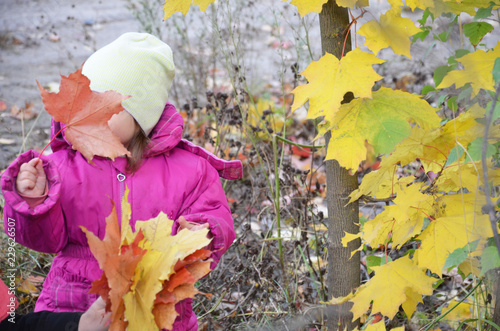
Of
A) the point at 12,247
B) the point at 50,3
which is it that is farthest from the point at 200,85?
the point at 50,3

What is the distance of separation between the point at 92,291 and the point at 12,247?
98cm

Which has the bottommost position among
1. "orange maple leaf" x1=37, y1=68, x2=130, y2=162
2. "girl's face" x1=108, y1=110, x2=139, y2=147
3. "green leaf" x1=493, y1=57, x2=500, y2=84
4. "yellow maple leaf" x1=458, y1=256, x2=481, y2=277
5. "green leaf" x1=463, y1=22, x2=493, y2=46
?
"girl's face" x1=108, y1=110, x2=139, y2=147

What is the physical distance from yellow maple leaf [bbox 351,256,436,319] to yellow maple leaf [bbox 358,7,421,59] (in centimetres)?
57

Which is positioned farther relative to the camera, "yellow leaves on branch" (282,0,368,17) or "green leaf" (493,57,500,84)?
"yellow leaves on branch" (282,0,368,17)

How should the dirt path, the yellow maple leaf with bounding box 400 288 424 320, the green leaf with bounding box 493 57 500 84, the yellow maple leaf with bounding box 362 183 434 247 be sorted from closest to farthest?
1. the green leaf with bounding box 493 57 500 84
2. the yellow maple leaf with bounding box 362 183 434 247
3. the yellow maple leaf with bounding box 400 288 424 320
4. the dirt path

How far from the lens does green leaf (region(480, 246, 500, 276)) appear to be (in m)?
1.08

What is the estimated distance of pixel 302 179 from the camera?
6.87 ft

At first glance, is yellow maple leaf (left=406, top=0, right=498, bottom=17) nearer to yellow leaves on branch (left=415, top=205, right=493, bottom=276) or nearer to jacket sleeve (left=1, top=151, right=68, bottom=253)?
yellow leaves on branch (left=415, top=205, right=493, bottom=276)

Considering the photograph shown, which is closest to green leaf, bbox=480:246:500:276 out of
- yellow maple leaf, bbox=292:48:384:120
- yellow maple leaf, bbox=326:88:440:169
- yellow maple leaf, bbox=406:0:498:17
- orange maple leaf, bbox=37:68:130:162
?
yellow maple leaf, bbox=326:88:440:169

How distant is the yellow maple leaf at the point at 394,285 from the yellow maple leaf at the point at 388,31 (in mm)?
566

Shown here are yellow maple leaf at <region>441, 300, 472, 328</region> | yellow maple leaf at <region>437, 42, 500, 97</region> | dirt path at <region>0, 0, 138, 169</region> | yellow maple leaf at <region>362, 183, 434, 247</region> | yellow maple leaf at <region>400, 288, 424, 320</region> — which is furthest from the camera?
dirt path at <region>0, 0, 138, 169</region>

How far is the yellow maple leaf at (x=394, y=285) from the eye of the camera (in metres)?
1.31

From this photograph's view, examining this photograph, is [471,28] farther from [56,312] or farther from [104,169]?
[56,312]

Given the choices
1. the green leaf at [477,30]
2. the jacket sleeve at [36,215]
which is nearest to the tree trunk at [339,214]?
the green leaf at [477,30]
